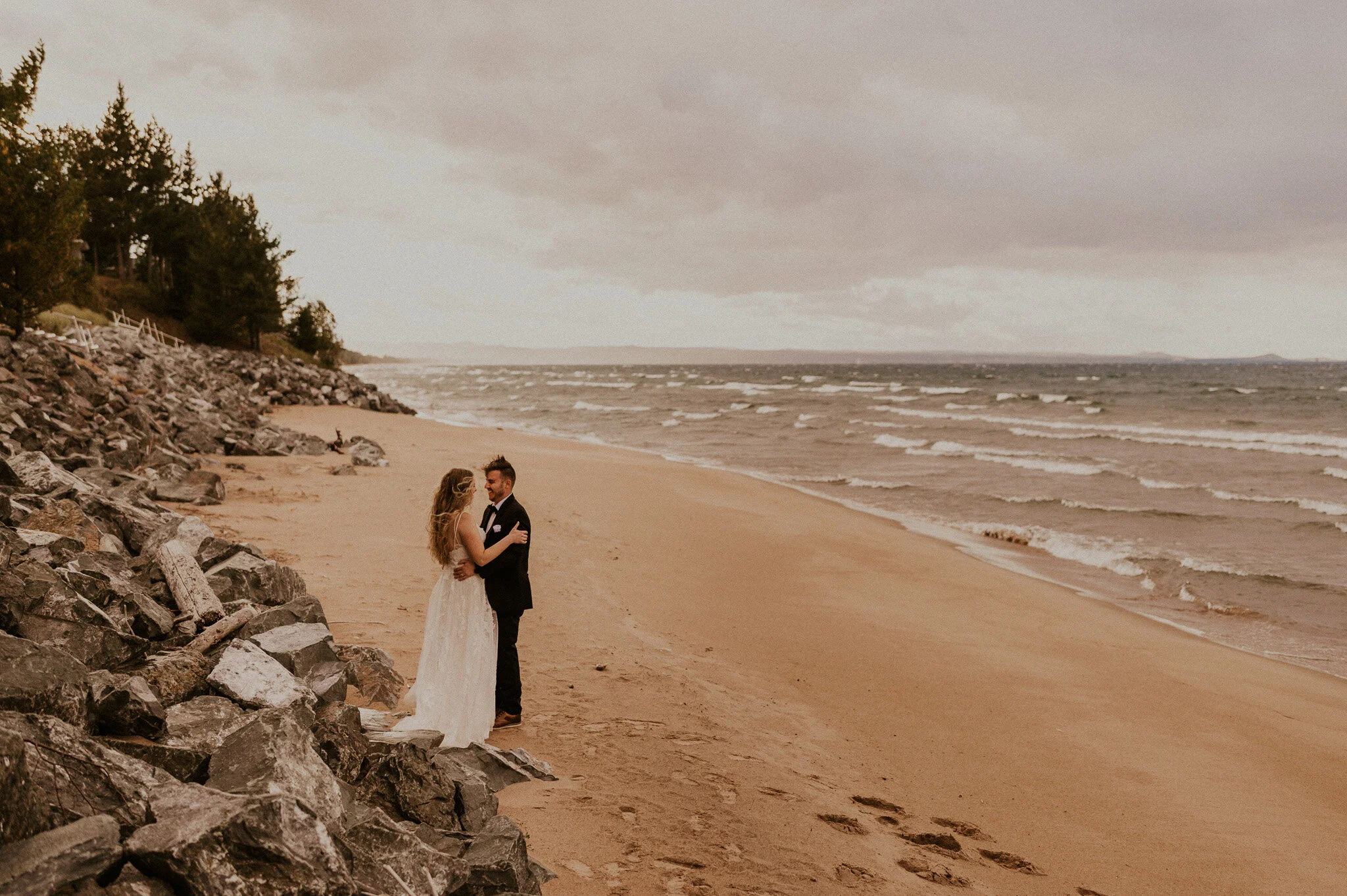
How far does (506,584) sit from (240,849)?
3425 mm

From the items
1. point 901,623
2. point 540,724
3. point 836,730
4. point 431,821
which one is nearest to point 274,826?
point 431,821

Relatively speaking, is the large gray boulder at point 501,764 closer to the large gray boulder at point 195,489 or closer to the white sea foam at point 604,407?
the large gray boulder at point 195,489

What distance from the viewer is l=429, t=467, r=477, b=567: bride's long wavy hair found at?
608cm

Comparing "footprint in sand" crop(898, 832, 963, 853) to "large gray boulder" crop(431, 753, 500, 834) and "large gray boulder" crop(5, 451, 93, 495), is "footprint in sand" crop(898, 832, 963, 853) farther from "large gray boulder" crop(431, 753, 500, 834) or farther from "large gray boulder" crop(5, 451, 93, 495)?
"large gray boulder" crop(5, 451, 93, 495)

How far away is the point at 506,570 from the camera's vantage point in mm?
6336

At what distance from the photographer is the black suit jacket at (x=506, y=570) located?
20.7 feet

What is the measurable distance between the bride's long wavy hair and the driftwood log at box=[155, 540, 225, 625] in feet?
6.06

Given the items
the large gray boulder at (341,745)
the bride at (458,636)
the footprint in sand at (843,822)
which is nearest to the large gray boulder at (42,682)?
the large gray boulder at (341,745)

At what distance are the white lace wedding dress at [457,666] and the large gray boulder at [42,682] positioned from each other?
86.5 inches

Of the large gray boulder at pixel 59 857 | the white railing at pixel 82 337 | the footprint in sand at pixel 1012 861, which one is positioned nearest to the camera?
the large gray boulder at pixel 59 857

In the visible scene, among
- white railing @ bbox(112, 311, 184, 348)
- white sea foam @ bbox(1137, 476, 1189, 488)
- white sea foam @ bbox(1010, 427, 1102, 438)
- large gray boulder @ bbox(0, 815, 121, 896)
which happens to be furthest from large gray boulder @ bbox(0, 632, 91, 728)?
white sea foam @ bbox(1010, 427, 1102, 438)

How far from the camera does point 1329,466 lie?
29031mm

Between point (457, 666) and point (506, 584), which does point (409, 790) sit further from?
point (506, 584)

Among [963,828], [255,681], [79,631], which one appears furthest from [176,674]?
[963,828]
